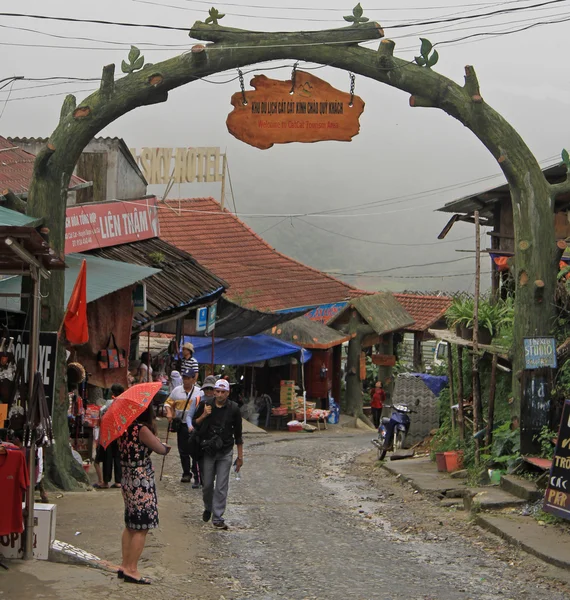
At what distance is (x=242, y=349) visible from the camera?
2798 cm

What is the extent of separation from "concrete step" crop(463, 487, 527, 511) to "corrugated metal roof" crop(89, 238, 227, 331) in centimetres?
631

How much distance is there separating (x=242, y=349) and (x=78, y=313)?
17196 mm

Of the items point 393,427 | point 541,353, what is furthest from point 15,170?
point 541,353

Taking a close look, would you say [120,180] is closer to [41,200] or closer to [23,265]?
[41,200]

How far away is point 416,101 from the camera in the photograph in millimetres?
14234

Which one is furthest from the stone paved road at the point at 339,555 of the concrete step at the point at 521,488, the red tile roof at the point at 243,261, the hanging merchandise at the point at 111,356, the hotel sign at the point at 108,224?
the red tile roof at the point at 243,261

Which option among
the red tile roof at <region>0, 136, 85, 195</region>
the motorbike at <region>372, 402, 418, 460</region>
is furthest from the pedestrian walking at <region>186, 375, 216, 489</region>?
the motorbike at <region>372, 402, 418, 460</region>

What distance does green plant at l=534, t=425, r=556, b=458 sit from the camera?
522 inches

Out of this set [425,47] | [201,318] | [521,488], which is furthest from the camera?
[201,318]

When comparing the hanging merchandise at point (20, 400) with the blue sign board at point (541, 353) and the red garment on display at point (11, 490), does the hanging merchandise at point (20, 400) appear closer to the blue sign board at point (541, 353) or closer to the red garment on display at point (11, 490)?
the red garment on display at point (11, 490)

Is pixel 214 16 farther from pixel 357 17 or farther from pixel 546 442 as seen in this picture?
pixel 546 442

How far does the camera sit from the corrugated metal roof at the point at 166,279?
1688 cm

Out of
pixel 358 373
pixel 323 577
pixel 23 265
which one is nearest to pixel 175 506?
pixel 323 577

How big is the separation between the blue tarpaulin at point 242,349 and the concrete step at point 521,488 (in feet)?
48.6
